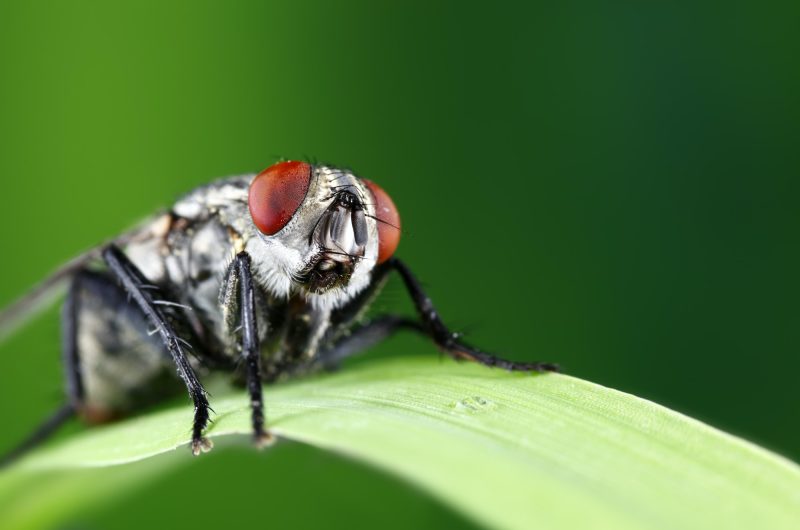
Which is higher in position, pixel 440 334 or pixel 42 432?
pixel 440 334

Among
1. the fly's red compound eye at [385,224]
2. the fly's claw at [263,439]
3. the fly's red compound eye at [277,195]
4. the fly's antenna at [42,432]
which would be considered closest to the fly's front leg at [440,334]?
the fly's red compound eye at [385,224]

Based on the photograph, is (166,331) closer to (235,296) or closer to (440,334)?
(235,296)

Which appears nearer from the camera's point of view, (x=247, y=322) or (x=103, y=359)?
(x=247, y=322)

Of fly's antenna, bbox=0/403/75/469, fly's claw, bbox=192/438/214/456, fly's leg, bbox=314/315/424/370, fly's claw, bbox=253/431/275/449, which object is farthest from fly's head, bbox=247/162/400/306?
fly's antenna, bbox=0/403/75/469

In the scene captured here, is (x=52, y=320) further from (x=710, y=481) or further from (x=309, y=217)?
(x=710, y=481)

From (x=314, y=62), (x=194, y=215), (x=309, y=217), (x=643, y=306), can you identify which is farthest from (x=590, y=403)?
(x=314, y=62)

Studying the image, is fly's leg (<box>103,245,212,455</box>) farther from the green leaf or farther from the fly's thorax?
the fly's thorax

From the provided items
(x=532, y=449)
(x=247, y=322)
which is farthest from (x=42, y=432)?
(x=532, y=449)
